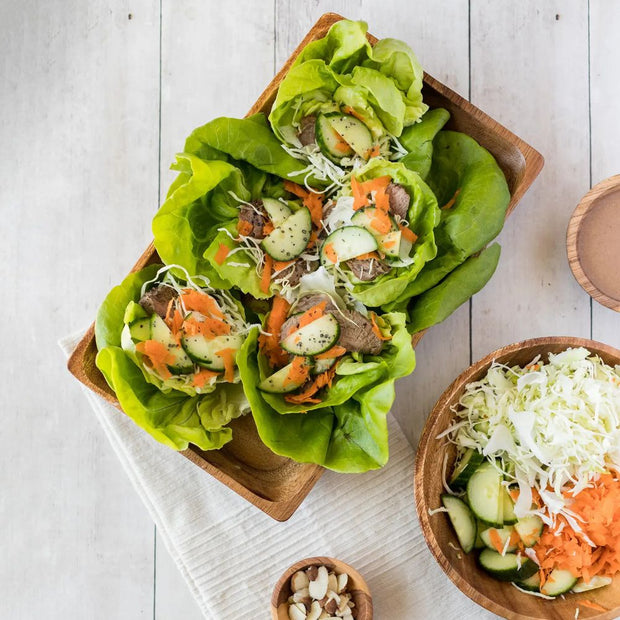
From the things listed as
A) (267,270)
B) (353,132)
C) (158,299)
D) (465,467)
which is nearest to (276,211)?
(267,270)

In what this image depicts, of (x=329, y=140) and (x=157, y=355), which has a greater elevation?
(x=329, y=140)

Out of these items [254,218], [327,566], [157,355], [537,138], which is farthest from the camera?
[537,138]

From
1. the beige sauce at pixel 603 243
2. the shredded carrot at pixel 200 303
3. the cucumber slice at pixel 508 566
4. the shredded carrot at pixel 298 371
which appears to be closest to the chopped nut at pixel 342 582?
the cucumber slice at pixel 508 566

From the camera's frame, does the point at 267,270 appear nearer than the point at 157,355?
No

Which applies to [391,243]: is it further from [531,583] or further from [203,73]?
[531,583]

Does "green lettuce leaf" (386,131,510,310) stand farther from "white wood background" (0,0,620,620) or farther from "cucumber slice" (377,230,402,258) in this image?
"white wood background" (0,0,620,620)

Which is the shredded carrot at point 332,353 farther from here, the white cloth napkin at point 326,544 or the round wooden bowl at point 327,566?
the round wooden bowl at point 327,566

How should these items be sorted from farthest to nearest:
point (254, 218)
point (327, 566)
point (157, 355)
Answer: point (327, 566) → point (254, 218) → point (157, 355)
